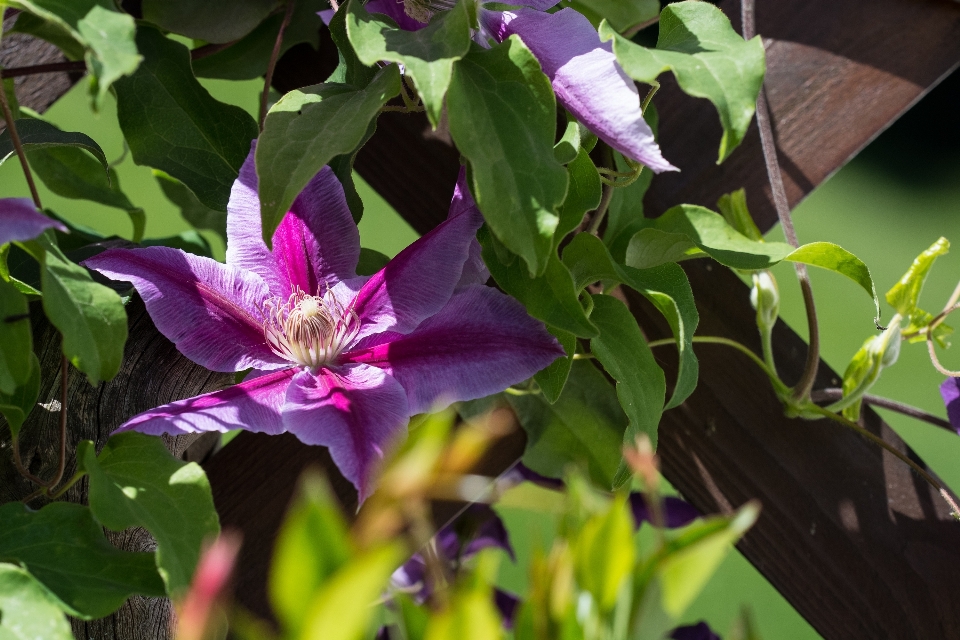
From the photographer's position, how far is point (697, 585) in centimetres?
17

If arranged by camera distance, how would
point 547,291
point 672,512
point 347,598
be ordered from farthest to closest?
point 672,512, point 547,291, point 347,598

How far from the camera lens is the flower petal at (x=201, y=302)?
0.42 m

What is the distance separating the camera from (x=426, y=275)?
0.43 metres

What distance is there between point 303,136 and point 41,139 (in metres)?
0.19

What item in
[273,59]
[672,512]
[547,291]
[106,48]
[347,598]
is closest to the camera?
[347,598]

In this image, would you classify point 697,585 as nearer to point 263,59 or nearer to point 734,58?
point 734,58

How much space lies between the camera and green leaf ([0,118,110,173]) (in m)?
0.47

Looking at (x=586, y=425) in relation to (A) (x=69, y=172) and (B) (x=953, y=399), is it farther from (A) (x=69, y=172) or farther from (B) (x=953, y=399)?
(A) (x=69, y=172)

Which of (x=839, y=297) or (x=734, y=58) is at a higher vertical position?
(x=734, y=58)

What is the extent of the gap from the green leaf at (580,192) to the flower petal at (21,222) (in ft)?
0.77

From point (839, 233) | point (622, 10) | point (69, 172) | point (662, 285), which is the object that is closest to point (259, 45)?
point (69, 172)

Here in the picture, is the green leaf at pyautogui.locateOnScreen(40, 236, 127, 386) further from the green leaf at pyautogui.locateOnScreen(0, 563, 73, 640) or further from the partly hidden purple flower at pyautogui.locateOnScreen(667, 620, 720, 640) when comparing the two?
the partly hidden purple flower at pyautogui.locateOnScreen(667, 620, 720, 640)

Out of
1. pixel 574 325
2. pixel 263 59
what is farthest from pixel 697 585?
pixel 263 59

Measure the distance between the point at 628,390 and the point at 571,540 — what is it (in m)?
0.25
